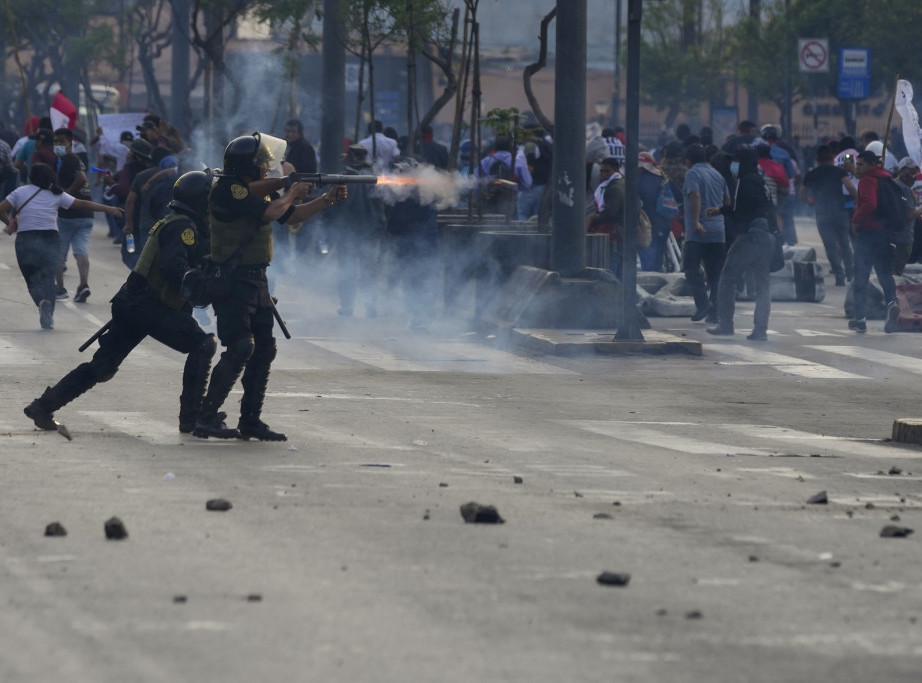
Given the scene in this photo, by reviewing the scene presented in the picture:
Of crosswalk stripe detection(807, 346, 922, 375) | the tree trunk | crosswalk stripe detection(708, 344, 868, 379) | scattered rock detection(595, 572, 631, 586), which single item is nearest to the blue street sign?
the tree trunk

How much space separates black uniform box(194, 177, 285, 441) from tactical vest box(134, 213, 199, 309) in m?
0.24

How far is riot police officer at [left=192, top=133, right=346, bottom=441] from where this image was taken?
10.4 m

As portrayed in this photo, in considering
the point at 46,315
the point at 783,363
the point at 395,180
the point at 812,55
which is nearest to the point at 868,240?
the point at 783,363

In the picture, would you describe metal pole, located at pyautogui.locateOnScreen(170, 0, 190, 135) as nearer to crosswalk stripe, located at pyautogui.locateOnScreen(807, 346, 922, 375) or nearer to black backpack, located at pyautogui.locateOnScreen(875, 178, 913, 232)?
black backpack, located at pyautogui.locateOnScreen(875, 178, 913, 232)

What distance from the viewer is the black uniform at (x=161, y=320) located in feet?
34.4

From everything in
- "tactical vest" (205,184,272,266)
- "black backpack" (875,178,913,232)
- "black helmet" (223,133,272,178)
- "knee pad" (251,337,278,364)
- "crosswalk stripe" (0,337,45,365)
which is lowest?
"crosswalk stripe" (0,337,45,365)

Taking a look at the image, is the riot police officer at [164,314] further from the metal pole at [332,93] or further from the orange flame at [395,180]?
the metal pole at [332,93]

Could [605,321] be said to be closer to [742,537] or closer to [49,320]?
[49,320]

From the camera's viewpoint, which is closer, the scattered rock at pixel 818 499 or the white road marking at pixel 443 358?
the scattered rock at pixel 818 499

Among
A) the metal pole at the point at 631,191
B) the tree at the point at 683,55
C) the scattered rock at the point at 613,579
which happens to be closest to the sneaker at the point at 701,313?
the metal pole at the point at 631,191

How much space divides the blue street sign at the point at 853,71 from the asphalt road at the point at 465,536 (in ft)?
78.9

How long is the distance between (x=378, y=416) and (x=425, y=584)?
216 inches

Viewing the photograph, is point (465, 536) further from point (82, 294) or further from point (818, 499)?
point (82, 294)

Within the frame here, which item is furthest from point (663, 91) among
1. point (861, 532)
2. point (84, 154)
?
point (861, 532)
